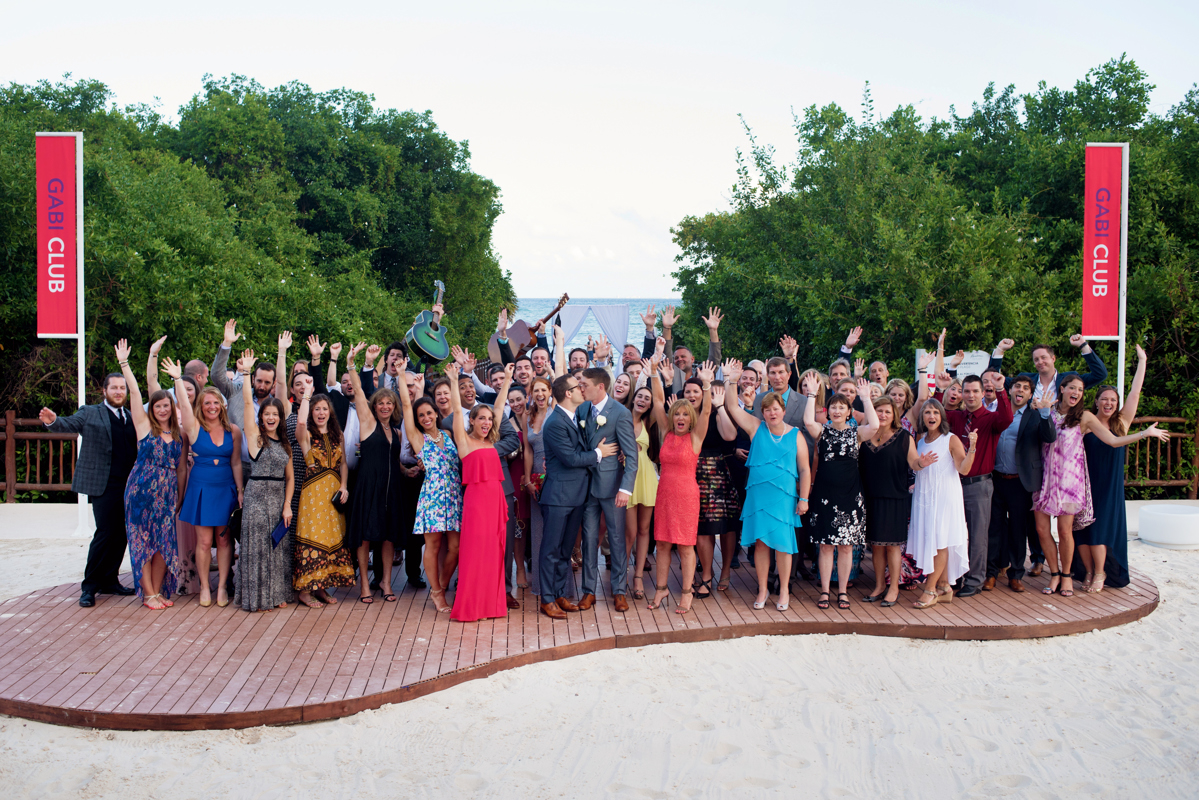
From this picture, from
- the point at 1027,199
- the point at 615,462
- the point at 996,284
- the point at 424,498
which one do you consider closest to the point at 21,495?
the point at 424,498

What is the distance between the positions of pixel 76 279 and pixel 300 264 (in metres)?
11.0

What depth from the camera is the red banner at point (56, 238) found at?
802 centimetres

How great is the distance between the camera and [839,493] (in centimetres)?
565

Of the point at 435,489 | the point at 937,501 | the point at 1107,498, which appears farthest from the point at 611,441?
the point at 1107,498

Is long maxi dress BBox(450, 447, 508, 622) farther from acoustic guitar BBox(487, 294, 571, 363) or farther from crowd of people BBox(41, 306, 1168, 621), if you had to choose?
acoustic guitar BBox(487, 294, 571, 363)

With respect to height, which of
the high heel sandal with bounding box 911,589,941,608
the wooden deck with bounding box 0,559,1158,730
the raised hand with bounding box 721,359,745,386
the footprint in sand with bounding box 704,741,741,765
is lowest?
the footprint in sand with bounding box 704,741,741,765

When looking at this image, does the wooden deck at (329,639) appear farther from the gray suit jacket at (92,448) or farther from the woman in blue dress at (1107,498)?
the gray suit jacket at (92,448)

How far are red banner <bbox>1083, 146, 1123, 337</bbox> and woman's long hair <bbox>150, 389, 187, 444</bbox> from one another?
26.3 feet

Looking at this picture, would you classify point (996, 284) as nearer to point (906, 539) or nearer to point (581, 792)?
point (906, 539)

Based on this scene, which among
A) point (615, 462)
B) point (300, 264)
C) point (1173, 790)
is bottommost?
point (1173, 790)

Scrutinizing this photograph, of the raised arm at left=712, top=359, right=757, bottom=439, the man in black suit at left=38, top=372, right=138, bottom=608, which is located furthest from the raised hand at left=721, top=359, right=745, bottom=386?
the man in black suit at left=38, top=372, right=138, bottom=608

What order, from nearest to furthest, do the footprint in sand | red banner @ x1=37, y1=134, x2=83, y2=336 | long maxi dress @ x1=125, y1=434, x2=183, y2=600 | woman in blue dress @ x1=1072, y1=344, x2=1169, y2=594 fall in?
the footprint in sand → long maxi dress @ x1=125, y1=434, x2=183, y2=600 → woman in blue dress @ x1=1072, y1=344, x2=1169, y2=594 → red banner @ x1=37, y1=134, x2=83, y2=336

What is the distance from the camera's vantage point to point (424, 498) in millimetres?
5574

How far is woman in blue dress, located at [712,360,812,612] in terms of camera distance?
18.5 ft
